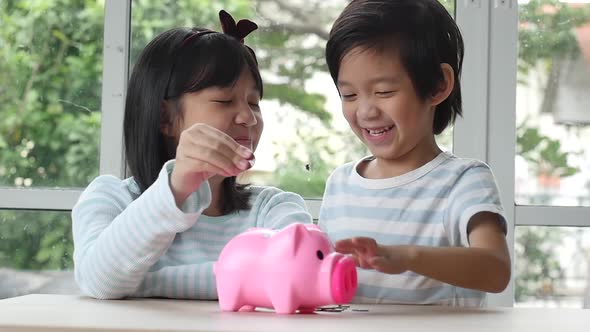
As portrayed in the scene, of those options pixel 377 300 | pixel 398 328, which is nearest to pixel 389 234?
pixel 377 300

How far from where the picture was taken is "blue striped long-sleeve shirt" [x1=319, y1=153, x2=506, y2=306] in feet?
3.56

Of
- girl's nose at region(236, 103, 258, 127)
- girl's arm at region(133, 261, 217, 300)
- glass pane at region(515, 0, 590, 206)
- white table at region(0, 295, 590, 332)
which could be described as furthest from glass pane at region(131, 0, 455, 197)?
white table at region(0, 295, 590, 332)

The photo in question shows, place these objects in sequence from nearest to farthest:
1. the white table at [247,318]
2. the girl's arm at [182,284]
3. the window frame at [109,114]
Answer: the white table at [247,318]
the girl's arm at [182,284]
the window frame at [109,114]

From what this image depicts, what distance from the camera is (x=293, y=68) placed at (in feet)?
5.90

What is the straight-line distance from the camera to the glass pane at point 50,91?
5.96 ft

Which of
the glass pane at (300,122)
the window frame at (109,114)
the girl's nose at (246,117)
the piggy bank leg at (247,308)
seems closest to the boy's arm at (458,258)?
the piggy bank leg at (247,308)

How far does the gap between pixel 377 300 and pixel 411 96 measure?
0.86ft

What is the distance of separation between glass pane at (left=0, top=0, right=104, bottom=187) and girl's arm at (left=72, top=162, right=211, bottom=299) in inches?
33.4

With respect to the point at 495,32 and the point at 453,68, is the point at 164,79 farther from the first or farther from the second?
the point at 495,32

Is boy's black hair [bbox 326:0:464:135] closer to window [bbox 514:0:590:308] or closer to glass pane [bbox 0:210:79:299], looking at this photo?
window [bbox 514:0:590:308]

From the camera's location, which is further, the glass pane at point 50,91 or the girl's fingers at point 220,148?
the glass pane at point 50,91

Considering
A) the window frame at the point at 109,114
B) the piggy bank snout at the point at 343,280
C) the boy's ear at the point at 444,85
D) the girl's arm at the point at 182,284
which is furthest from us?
the window frame at the point at 109,114

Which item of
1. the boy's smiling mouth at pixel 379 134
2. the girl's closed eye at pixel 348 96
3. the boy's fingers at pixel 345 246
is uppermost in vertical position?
the girl's closed eye at pixel 348 96

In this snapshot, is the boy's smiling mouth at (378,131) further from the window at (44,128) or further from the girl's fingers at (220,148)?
the window at (44,128)
